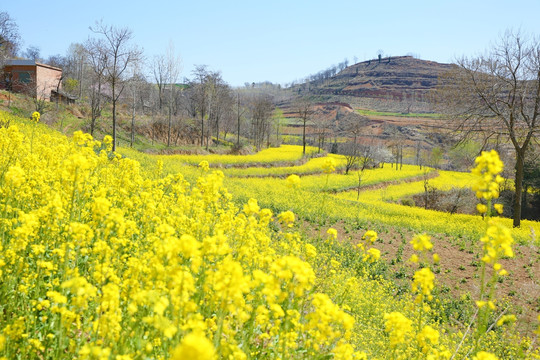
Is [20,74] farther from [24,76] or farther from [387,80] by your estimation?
[387,80]

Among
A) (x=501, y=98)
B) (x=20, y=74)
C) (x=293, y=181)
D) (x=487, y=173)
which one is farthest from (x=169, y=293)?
(x=20, y=74)

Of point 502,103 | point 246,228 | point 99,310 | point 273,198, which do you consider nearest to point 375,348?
point 246,228

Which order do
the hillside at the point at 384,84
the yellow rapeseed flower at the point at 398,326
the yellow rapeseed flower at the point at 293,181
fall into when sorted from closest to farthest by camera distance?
1. the yellow rapeseed flower at the point at 398,326
2. the yellow rapeseed flower at the point at 293,181
3. the hillside at the point at 384,84

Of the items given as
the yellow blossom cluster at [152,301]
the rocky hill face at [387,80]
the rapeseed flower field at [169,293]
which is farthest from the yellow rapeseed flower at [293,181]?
the rocky hill face at [387,80]

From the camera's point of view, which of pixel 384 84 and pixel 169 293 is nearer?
pixel 169 293

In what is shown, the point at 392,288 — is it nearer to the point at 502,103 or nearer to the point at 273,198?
the point at 273,198

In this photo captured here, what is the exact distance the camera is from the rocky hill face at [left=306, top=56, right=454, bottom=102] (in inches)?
5871

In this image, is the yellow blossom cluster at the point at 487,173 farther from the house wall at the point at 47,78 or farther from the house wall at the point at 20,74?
the house wall at the point at 20,74

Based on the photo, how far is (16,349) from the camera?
2.93 meters

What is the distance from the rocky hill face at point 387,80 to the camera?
5871 inches

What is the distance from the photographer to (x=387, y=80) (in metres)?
162

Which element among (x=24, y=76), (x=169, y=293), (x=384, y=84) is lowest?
(x=169, y=293)

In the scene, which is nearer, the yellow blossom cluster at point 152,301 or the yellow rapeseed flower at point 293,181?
the yellow blossom cluster at point 152,301

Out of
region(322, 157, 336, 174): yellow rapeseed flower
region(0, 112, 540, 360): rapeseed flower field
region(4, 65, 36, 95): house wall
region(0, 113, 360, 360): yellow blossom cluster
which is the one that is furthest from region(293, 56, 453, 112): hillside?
region(0, 113, 360, 360): yellow blossom cluster
